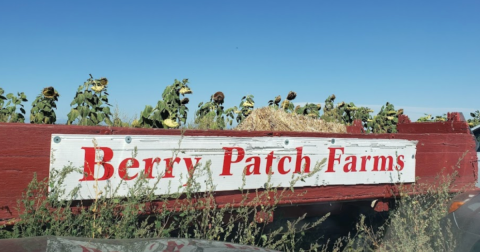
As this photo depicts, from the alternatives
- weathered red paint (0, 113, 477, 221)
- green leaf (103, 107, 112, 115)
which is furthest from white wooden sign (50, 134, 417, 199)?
green leaf (103, 107, 112, 115)

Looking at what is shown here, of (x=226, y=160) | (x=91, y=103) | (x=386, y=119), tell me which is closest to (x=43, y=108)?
(x=91, y=103)

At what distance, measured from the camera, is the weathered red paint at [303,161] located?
295 centimetres

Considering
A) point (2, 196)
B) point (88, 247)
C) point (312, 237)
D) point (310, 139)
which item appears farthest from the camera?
point (312, 237)

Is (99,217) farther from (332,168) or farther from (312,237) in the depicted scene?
(312,237)

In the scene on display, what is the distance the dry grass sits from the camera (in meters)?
5.35

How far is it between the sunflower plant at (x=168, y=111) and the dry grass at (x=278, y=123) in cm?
96

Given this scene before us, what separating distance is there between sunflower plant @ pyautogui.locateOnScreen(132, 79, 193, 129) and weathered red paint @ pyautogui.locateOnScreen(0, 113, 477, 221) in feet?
3.34

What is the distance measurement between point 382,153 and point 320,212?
0.95 m

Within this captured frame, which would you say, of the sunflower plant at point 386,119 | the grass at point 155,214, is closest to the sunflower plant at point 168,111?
the grass at point 155,214

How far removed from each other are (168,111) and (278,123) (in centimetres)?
157

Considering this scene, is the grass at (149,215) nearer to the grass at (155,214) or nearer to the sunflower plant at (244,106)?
the grass at (155,214)

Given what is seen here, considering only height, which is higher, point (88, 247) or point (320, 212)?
point (88, 247)

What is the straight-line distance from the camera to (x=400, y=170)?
4.68m

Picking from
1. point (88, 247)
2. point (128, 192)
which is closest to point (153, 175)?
point (128, 192)
